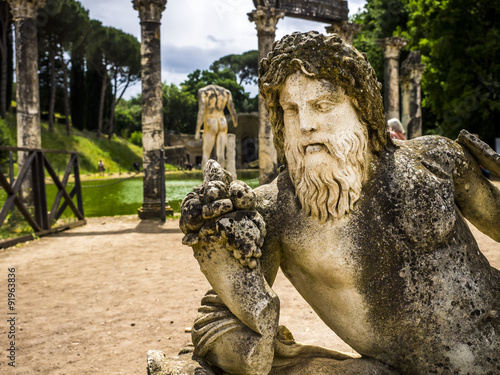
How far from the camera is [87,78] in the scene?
3447 centimetres

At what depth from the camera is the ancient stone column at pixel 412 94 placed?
17078 mm

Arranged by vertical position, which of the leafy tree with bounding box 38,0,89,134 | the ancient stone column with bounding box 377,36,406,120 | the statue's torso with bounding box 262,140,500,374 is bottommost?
the statue's torso with bounding box 262,140,500,374

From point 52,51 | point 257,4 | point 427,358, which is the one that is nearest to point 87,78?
point 52,51

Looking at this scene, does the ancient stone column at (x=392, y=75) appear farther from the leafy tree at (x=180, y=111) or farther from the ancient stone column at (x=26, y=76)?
the leafy tree at (x=180, y=111)

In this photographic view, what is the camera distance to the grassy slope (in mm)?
25866

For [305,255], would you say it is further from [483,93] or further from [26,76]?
[483,93]

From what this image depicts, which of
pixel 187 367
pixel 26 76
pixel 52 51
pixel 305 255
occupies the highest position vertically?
pixel 52 51

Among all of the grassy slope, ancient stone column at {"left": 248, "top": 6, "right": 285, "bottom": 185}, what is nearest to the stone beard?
ancient stone column at {"left": 248, "top": 6, "right": 285, "bottom": 185}

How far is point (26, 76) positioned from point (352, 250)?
10.2 m

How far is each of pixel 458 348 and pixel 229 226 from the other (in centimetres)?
88

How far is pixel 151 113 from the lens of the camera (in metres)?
10.1

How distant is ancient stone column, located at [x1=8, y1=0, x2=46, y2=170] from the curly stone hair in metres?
9.53

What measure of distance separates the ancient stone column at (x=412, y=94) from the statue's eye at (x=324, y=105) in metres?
16.5

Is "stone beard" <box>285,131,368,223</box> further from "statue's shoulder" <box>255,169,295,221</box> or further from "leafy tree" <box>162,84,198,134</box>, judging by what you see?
"leafy tree" <box>162,84,198,134</box>
